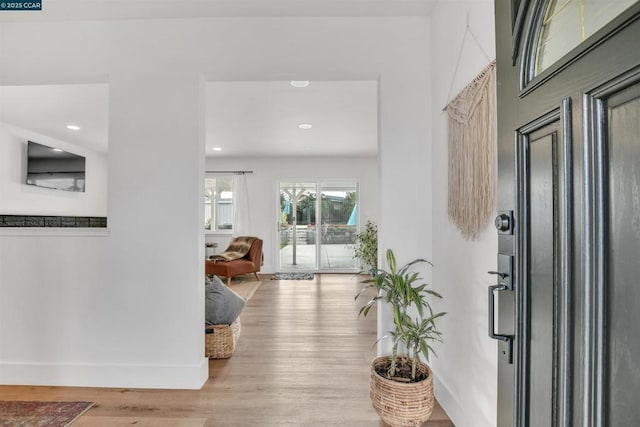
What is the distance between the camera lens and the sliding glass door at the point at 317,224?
677 centimetres

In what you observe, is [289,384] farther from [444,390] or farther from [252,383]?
[444,390]

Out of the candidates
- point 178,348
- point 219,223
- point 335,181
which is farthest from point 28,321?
point 335,181

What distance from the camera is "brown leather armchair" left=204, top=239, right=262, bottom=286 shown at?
5.39 meters

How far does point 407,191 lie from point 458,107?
0.63 meters

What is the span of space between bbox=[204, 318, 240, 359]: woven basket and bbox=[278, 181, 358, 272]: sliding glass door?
421cm

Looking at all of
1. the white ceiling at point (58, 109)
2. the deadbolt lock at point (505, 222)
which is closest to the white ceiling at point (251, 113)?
Result: the white ceiling at point (58, 109)

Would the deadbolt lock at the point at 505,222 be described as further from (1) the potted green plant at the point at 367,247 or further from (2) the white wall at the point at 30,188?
(2) the white wall at the point at 30,188

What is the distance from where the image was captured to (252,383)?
7.07 ft

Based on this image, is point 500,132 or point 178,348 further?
point 178,348

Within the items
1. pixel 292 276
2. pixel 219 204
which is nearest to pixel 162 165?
pixel 292 276

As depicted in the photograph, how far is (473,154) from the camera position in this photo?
1524mm

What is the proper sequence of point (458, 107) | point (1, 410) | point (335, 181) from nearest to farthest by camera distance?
point (458, 107) < point (1, 410) < point (335, 181)

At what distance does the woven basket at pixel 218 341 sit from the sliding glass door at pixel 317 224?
4.21 meters

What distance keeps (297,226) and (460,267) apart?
527 cm
